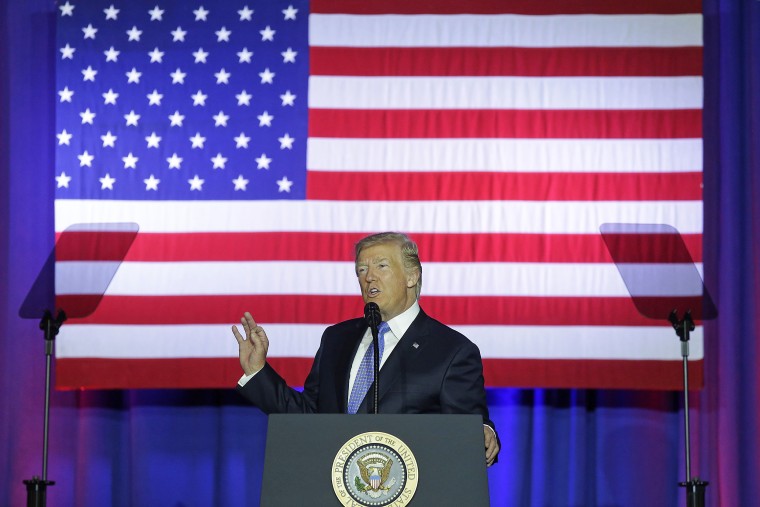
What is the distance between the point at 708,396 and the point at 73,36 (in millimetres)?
3499

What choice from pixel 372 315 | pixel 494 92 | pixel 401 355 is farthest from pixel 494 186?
pixel 372 315

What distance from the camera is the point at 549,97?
472 centimetres

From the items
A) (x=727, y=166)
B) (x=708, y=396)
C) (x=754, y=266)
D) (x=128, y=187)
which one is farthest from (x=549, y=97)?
(x=128, y=187)

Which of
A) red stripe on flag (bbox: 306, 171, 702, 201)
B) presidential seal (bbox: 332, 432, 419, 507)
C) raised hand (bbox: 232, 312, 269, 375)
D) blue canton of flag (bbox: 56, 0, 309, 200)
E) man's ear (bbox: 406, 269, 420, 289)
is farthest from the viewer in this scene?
blue canton of flag (bbox: 56, 0, 309, 200)

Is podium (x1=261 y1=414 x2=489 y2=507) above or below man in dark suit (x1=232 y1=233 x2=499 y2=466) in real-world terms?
below

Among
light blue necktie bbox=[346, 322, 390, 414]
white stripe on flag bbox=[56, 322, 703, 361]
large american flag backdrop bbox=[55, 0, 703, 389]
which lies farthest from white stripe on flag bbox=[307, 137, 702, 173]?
light blue necktie bbox=[346, 322, 390, 414]

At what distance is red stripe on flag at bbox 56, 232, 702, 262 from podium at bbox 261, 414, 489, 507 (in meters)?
2.32

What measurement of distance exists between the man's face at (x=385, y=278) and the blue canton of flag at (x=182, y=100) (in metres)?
1.44

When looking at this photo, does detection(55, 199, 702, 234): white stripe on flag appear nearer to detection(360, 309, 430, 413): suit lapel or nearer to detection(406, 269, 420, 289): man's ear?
detection(406, 269, 420, 289): man's ear

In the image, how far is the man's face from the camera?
3.31 metres

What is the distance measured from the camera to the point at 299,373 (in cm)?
461

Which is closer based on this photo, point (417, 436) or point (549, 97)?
point (417, 436)

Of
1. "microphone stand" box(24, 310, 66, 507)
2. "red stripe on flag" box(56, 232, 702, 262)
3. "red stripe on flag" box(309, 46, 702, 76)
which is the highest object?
"red stripe on flag" box(309, 46, 702, 76)

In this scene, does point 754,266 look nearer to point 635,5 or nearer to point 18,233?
point 635,5
